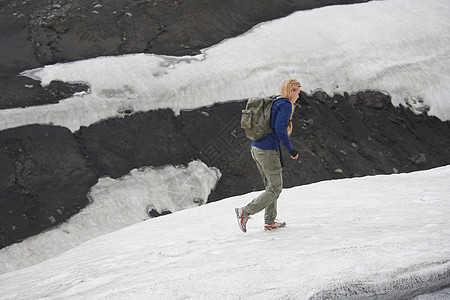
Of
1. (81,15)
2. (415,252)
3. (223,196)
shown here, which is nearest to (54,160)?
(223,196)

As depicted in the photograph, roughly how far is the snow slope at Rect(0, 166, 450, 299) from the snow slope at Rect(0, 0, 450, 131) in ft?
14.2

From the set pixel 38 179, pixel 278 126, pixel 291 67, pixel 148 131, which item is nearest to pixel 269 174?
pixel 278 126

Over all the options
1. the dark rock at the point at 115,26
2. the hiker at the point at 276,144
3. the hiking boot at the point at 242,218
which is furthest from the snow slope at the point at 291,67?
the hiker at the point at 276,144

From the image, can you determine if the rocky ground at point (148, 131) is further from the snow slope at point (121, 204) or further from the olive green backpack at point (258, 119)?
the olive green backpack at point (258, 119)

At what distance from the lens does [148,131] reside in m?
11.1

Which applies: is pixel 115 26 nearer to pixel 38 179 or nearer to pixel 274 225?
pixel 38 179

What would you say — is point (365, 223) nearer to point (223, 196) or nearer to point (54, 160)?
point (223, 196)

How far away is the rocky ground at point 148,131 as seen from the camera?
9.66 m

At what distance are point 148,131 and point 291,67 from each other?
474 cm

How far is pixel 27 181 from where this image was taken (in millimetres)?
9461

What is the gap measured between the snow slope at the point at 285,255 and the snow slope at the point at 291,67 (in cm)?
434

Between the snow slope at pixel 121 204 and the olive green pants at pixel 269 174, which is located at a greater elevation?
the olive green pants at pixel 269 174

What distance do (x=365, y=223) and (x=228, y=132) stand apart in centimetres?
650

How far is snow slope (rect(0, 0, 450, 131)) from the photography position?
11.4 meters
